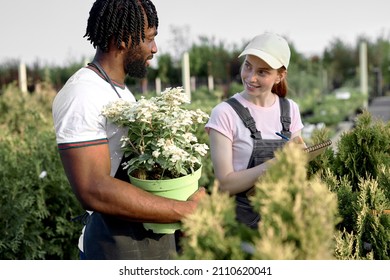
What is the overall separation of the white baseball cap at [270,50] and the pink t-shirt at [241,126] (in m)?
0.20

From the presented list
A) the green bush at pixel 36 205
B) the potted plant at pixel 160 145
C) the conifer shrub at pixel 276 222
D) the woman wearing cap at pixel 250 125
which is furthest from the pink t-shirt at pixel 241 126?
the green bush at pixel 36 205

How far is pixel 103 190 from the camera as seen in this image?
5.10ft

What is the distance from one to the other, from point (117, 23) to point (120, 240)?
0.72 metres

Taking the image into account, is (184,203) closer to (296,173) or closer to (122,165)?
(122,165)

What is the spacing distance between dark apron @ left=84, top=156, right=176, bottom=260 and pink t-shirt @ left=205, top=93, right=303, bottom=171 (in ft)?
1.69

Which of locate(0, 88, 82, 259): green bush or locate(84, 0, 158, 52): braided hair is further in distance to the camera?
locate(0, 88, 82, 259): green bush

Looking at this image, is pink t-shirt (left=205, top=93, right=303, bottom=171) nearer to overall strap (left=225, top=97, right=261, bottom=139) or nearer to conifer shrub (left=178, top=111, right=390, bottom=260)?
overall strap (left=225, top=97, right=261, bottom=139)

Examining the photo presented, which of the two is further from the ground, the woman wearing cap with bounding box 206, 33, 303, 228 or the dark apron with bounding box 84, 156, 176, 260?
the woman wearing cap with bounding box 206, 33, 303, 228

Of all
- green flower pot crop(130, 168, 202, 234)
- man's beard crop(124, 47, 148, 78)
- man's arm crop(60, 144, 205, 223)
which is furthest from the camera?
man's beard crop(124, 47, 148, 78)

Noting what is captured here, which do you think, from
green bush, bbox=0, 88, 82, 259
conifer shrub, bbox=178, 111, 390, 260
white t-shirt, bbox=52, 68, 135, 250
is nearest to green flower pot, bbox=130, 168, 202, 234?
white t-shirt, bbox=52, 68, 135, 250

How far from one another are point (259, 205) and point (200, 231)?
131 mm

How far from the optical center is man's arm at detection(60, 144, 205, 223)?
1.56 m

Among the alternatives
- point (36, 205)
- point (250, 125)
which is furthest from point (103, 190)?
point (36, 205)

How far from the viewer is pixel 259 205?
3.46ft
